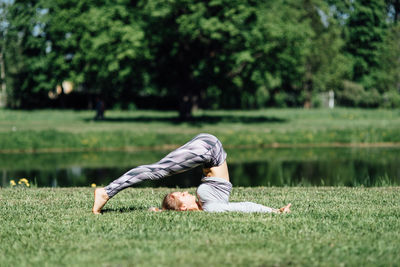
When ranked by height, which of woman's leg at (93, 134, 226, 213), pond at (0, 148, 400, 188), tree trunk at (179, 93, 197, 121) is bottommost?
pond at (0, 148, 400, 188)

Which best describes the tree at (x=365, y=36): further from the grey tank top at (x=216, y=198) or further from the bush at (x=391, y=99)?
the grey tank top at (x=216, y=198)

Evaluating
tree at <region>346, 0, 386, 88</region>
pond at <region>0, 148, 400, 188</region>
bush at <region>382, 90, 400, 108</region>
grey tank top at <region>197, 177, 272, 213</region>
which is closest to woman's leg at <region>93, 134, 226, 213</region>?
grey tank top at <region>197, 177, 272, 213</region>

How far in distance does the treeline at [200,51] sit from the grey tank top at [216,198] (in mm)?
21778

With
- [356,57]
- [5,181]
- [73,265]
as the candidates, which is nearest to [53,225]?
[73,265]

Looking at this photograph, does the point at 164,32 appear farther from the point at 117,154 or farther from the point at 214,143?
the point at 214,143

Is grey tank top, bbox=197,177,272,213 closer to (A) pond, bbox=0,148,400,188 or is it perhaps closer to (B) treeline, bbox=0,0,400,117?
(A) pond, bbox=0,148,400,188

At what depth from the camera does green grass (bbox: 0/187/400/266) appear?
15.8 ft

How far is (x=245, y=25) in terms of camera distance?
30.5 metres

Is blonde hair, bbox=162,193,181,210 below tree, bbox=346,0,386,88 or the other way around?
below

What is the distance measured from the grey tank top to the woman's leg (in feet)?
1.20

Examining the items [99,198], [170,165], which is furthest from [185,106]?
[170,165]

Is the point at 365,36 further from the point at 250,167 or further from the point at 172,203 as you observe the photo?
the point at 172,203

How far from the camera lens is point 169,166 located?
22.2 ft

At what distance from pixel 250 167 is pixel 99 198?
38.1 ft
